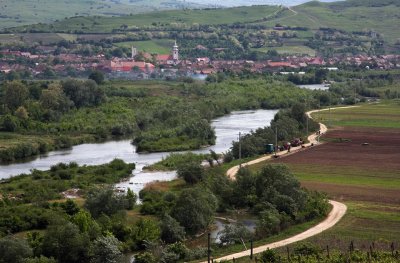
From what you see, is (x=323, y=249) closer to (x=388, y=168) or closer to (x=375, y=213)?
(x=375, y=213)

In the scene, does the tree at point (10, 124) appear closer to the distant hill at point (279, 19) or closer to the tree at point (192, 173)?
the tree at point (192, 173)

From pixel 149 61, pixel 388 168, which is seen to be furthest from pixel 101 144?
pixel 149 61

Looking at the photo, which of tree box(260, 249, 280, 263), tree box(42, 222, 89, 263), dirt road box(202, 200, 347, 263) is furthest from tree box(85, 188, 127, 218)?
tree box(260, 249, 280, 263)

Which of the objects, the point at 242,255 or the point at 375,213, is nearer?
the point at 242,255

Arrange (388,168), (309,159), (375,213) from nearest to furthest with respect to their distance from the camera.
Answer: (375,213) → (388,168) → (309,159)

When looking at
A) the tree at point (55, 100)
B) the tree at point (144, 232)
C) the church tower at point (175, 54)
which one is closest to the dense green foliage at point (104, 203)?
the tree at point (144, 232)

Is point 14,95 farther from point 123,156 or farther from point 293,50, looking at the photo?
point 293,50

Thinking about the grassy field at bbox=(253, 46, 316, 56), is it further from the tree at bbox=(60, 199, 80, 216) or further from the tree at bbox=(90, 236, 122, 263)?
the tree at bbox=(90, 236, 122, 263)
